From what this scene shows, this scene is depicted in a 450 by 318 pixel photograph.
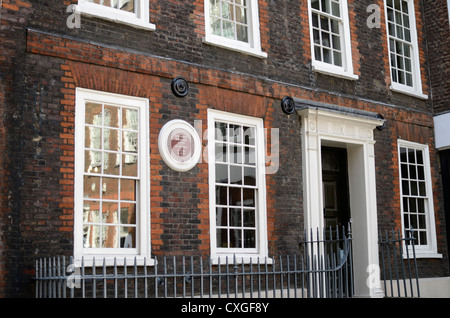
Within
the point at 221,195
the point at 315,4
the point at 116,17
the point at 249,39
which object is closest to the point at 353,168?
the point at 315,4

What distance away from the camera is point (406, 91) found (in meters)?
13.9

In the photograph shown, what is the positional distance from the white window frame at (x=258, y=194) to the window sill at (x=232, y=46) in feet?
3.68

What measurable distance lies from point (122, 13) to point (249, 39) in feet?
8.43

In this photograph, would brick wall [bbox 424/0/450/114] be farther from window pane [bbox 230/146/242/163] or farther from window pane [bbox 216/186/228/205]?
window pane [bbox 216/186/228/205]

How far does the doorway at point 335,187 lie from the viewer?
12.6 metres

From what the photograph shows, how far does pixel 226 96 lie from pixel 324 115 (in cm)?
212

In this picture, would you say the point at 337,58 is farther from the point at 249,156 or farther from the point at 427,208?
the point at 427,208

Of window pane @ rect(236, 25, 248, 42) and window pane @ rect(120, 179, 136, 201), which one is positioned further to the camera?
window pane @ rect(236, 25, 248, 42)

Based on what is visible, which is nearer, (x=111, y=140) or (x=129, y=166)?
(x=111, y=140)

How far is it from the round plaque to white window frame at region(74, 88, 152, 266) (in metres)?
0.28

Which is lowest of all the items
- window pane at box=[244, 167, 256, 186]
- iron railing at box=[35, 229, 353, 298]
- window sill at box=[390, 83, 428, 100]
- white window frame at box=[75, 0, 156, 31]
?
iron railing at box=[35, 229, 353, 298]

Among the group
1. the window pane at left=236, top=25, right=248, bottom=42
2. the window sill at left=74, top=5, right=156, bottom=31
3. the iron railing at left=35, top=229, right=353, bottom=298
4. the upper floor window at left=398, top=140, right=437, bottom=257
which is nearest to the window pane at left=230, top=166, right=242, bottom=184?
the iron railing at left=35, top=229, right=353, bottom=298

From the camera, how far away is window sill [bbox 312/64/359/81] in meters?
12.2

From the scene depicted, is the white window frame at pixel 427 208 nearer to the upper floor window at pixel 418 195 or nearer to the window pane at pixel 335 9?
the upper floor window at pixel 418 195
